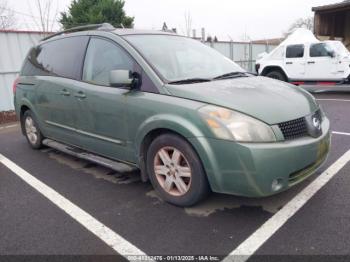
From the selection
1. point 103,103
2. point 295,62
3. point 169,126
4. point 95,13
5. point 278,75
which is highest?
point 95,13

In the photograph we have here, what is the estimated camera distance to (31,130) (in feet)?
17.5

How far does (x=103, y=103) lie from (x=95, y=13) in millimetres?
13588

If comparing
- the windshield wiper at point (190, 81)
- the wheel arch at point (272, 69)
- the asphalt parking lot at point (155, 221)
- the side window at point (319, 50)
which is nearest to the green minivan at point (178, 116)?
the windshield wiper at point (190, 81)

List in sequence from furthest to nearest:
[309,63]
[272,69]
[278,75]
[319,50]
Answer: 1. [272,69]
2. [278,75]
3. [309,63]
4. [319,50]

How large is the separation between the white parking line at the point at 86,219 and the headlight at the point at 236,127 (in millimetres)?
1145

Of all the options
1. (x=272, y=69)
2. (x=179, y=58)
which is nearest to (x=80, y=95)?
(x=179, y=58)

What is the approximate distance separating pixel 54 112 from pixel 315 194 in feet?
11.1

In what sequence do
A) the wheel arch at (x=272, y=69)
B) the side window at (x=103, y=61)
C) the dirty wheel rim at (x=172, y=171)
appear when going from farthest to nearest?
the wheel arch at (x=272, y=69) < the side window at (x=103, y=61) < the dirty wheel rim at (x=172, y=171)

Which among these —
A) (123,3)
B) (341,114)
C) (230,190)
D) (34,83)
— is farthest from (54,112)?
(123,3)

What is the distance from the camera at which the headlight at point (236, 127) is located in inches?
105

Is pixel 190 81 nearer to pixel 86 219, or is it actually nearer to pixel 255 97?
pixel 255 97

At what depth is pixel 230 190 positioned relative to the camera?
9.11ft

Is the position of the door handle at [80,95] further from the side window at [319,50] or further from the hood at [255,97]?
the side window at [319,50]

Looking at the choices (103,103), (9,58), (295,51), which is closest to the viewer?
(103,103)
